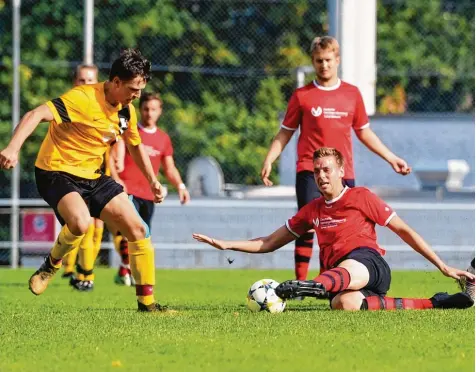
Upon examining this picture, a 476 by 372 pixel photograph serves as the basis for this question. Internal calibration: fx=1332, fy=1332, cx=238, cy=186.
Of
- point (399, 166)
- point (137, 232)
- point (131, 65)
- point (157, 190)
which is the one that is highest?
point (131, 65)

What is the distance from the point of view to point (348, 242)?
28.8 ft

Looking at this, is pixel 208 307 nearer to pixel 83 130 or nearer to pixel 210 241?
pixel 210 241

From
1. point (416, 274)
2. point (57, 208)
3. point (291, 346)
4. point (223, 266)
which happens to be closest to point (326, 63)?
point (57, 208)

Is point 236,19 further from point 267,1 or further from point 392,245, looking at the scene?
point 392,245

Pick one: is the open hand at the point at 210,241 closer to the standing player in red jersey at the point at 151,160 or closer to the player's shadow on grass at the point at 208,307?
the player's shadow on grass at the point at 208,307

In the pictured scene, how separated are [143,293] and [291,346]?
87.5 inches

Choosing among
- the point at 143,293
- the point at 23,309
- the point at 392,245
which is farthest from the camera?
the point at 392,245

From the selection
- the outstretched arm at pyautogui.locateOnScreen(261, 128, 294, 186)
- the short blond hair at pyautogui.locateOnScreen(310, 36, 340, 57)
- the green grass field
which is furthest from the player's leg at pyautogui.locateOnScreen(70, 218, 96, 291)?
the short blond hair at pyautogui.locateOnScreen(310, 36, 340, 57)

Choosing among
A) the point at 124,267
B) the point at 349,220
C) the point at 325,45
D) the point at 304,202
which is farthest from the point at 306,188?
the point at 124,267

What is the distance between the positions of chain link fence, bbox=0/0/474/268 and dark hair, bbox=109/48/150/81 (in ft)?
37.5

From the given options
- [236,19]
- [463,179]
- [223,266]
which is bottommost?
[223,266]

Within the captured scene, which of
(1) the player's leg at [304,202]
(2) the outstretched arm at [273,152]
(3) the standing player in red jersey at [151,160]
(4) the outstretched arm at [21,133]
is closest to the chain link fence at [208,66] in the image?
(3) the standing player in red jersey at [151,160]

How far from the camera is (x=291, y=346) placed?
6.59 meters

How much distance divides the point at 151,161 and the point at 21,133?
4.54 metres
